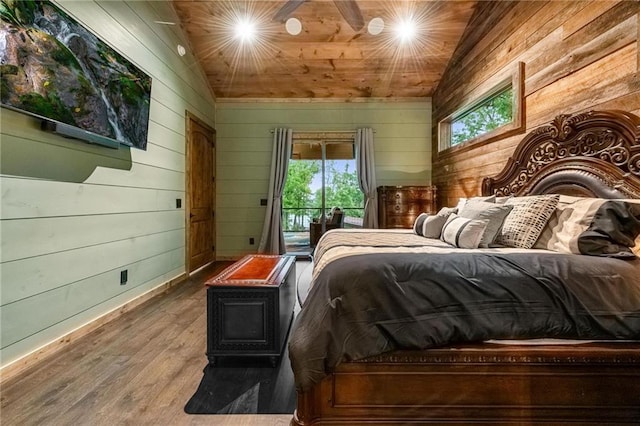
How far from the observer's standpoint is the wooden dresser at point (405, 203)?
468cm

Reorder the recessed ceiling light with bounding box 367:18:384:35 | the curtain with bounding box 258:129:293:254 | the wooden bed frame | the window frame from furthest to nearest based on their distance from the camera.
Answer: the curtain with bounding box 258:129:293:254
the recessed ceiling light with bounding box 367:18:384:35
the window frame
the wooden bed frame

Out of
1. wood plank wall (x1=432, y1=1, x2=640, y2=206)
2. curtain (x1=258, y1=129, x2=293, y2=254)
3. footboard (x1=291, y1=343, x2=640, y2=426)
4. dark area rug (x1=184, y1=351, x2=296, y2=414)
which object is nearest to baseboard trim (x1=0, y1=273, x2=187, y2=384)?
dark area rug (x1=184, y1=351, x2=296, y2=414)

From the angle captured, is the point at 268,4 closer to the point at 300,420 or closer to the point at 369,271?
the point at 369,271

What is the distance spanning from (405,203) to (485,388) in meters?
3.57

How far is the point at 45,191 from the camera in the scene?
2086 millimetres

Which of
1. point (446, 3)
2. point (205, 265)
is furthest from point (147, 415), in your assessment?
point (446, 3)

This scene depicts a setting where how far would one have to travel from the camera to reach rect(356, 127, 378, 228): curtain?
17.3 ft

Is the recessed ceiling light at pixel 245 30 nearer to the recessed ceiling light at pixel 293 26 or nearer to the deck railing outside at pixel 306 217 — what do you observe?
the recessed ceiling light at pixel 293 26

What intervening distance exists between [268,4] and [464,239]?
12.3 feet

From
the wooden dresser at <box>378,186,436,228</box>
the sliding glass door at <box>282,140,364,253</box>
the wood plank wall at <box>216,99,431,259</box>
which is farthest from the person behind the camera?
the sliding glass door at <box>282,140,364,253</box>

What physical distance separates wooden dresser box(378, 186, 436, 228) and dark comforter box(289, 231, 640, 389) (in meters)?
3.35

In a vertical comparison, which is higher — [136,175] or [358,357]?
[136,175]

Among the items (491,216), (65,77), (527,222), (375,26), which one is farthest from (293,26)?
(527,222)

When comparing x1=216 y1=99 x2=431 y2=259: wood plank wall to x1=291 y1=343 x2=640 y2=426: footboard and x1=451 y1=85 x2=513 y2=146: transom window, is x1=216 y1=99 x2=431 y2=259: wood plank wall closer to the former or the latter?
x1=451 y1=85 x2=513 y2=146: transom window
